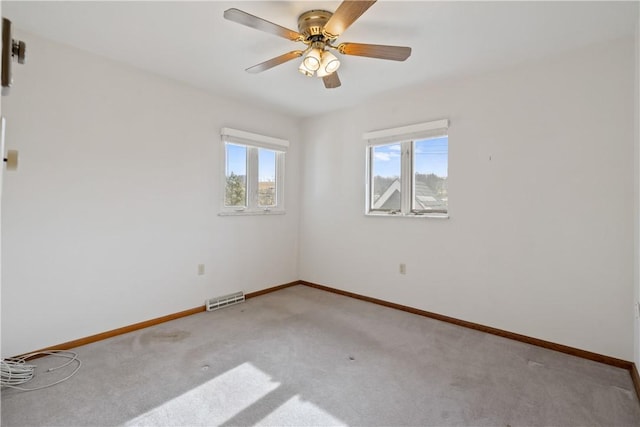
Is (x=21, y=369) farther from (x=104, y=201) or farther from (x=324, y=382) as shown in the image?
(x=324, y=382)

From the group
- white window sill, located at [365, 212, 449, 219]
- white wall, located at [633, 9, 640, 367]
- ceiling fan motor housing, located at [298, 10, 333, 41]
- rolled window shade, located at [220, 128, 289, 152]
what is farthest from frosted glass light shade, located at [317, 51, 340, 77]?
white wall, located at [633, 9, 640, 367]

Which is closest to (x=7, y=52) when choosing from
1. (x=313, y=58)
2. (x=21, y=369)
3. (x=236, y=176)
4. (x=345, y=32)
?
(x=313, y=58)

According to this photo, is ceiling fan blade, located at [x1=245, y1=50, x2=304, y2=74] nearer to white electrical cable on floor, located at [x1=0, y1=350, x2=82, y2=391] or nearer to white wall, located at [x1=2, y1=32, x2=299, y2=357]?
white wall, located at [x1=2, y1=32, x2=299, y2=357]

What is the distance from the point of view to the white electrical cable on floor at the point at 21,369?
2.06 metres

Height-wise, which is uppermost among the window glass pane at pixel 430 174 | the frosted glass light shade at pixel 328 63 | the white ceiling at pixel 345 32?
the white ceiling at pixel 345 32

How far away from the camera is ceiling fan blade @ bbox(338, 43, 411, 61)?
80.9 inches

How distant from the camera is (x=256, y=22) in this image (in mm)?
1820

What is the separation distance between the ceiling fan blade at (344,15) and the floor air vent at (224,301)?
2791mm

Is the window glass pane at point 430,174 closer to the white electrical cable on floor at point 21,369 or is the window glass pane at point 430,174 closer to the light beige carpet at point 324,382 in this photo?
Answer: the light beige carpet at point 324,382

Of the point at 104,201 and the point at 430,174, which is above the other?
the point at 430,174

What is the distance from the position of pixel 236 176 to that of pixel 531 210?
2982 millimetres

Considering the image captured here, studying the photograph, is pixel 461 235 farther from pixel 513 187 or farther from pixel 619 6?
pixel 619 6

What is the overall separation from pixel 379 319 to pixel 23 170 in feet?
10.4

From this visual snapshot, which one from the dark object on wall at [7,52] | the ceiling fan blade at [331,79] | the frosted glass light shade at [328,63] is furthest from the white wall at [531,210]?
the dark object on wall at [7,52]
